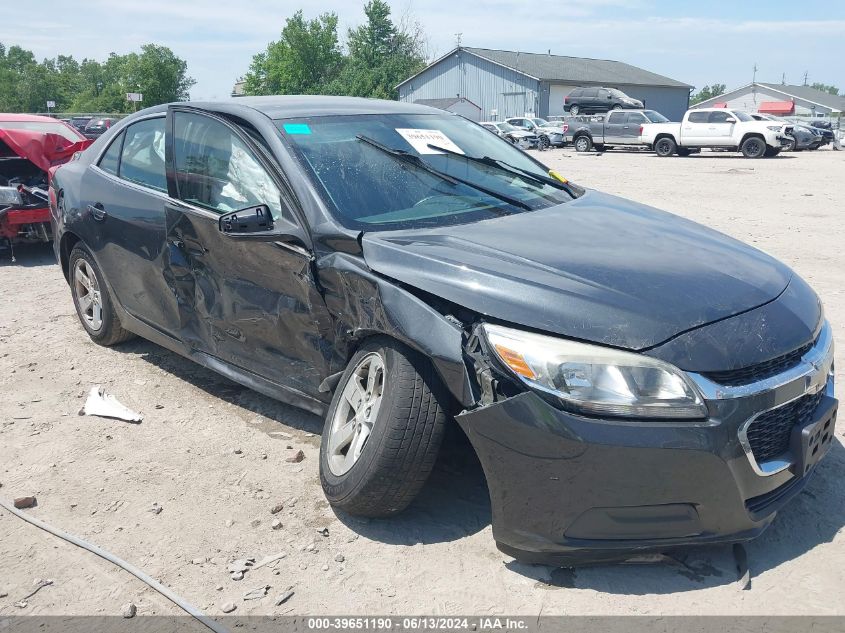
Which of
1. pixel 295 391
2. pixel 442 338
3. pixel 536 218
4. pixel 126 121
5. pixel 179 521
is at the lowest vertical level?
pixel 179 521

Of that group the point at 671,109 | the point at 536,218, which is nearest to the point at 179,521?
the point at 536,218

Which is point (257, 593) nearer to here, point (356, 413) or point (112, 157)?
point (356, 413)

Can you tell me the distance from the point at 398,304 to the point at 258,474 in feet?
4.24

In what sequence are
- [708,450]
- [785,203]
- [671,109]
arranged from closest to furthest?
[708,450] → [785,203] → [671,109]

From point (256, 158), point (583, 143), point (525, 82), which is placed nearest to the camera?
point (256, 158)

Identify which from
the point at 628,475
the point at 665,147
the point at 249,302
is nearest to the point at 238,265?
the point at 249,302

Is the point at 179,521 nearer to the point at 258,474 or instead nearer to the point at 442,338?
the point at 258,474

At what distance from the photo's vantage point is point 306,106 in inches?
160

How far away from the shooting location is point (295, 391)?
3.66 meters

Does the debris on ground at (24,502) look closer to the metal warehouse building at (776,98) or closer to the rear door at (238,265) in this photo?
the rear door at (238,265)

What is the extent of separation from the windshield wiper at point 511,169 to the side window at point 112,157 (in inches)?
87.2

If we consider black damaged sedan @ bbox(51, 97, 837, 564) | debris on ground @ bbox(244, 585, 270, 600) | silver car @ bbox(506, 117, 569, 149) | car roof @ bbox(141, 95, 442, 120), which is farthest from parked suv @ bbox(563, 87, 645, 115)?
debris on ground @ bbox(244, 585, 270, 600)

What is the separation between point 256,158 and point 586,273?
174cm

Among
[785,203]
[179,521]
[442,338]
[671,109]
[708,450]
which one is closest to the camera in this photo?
[708,450]
